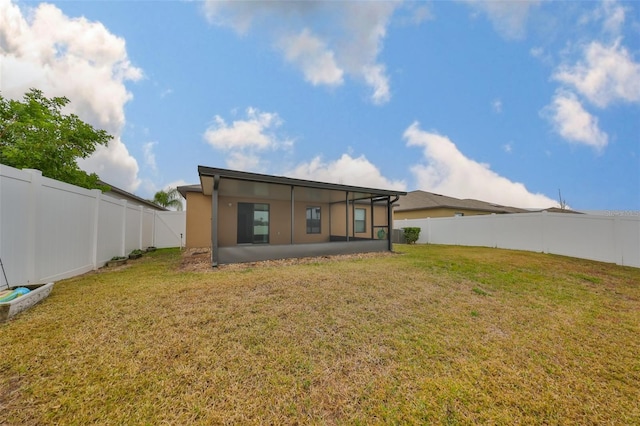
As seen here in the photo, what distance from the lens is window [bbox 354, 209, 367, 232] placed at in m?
15.0

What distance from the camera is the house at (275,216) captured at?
26.3 feet

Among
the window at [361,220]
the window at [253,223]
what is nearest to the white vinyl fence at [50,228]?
the window at [253,223]

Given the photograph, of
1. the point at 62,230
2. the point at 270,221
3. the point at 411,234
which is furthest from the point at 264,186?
the point at 411,234

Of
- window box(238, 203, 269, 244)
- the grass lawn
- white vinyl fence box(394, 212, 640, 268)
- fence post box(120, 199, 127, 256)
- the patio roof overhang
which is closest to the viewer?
the grass lawn

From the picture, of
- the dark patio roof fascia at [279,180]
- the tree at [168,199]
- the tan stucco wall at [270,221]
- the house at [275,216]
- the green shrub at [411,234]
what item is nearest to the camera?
the dark patio roof fascia at [279,180]

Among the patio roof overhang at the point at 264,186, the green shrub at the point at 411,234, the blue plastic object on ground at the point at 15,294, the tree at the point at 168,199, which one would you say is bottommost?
the blue plastic object on ground at the point at 15,294

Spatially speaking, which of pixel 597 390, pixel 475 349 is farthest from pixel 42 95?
pixel 597 390

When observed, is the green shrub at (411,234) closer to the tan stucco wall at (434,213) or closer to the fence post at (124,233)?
the tan stucco wall at (434,213)

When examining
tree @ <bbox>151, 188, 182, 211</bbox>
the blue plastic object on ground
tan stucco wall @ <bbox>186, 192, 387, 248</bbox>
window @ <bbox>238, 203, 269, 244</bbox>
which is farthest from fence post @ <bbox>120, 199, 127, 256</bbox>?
tree @ <bbox>151, 188, 182, 211</bbox>

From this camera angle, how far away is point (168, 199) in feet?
69.1

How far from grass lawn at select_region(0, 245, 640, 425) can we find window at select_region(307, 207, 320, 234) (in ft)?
27.8

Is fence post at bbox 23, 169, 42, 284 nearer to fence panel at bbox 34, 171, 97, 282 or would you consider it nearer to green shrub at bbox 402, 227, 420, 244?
fence panel at bbox 34, 171, 97, 282

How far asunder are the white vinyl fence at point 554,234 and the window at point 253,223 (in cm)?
1134

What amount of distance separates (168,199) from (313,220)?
15.1 metres
